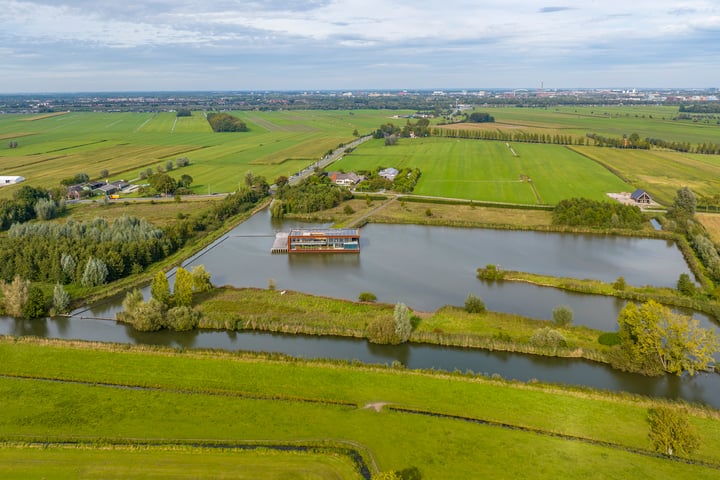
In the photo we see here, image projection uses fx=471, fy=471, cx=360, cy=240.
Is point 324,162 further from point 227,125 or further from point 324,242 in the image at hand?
point 227,125

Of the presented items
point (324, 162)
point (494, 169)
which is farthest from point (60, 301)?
point (494, 169)

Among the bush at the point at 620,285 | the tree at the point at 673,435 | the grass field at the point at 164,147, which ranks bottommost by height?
the tree at the point at 673,435

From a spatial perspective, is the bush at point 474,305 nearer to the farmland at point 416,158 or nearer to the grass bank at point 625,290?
the grass bank at point 625,290

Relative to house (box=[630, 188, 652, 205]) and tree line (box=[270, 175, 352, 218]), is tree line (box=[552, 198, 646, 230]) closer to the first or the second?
house (box=[630, 188, 652, 205])

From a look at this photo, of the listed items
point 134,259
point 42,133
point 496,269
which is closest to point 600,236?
point 496,269

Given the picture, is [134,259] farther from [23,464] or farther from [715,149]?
[715,149]

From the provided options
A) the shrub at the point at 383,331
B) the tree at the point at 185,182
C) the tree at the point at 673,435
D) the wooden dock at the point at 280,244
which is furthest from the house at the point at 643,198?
the tree at the point at 185,182

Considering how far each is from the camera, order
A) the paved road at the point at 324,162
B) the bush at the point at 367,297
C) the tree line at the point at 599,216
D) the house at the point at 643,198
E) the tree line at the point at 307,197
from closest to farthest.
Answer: the bush at the point at 367,297 → the tree line at the point at 599,216 → the tree line at the point at 307,197 → the house at the point at 643,198 → the paved road at the point at 324,162
